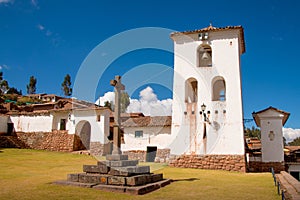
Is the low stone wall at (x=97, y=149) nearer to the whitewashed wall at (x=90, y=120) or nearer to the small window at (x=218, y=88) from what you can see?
the whitewashed wall at (x=90, y=120)

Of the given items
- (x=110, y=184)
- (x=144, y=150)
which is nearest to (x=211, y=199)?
(x=110, y=184)

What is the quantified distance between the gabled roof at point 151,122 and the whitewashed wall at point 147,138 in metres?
0.29

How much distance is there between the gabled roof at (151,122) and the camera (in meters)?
24.0

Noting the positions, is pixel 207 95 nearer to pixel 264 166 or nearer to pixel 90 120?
pixel 264 166

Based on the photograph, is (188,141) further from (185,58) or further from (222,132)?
(185,58)

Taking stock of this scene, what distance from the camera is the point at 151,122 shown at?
24625 mm

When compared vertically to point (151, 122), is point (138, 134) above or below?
below

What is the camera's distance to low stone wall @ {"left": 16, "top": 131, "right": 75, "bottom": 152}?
88.1ft

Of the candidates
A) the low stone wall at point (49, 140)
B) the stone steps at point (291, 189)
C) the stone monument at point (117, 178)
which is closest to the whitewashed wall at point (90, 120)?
the low stone wall at point (49, 140)

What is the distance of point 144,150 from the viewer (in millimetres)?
24031

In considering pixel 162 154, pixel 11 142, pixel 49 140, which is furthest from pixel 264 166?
pixel 11 142

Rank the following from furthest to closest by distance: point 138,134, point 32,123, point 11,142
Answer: point 32,123, point 11,142, point 138,134

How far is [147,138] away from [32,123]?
1305 centimetres

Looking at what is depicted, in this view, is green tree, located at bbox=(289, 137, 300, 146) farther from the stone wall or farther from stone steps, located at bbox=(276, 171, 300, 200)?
stone steps, located at bbox=(276, 171, 300, 200)
